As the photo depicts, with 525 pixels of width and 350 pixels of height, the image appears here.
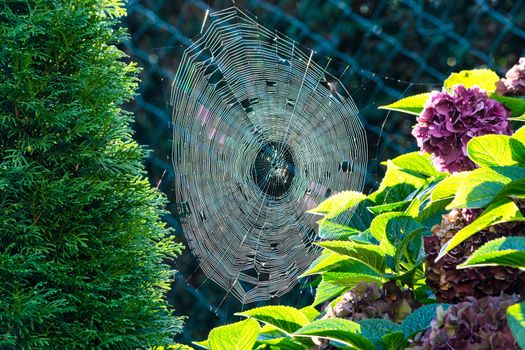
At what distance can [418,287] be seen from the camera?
1560mm

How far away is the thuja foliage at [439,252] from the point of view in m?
1.10

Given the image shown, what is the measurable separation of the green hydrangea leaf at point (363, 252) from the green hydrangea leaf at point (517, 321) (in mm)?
422

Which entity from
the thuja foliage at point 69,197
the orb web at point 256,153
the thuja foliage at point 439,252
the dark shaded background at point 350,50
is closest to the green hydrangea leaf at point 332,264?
the thuja foliage at point 439,252

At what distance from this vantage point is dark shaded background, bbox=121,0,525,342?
3518 mm

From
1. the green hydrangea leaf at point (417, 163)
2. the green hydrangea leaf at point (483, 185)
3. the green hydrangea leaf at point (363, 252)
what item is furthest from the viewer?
the green hydrangea leaf at point (417, 163)

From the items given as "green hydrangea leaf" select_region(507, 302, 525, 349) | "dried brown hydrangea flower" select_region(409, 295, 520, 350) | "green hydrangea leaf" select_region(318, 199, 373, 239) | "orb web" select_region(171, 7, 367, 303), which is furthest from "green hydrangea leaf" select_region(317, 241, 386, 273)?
"orb web" select_region(171, 7, 367, 303)

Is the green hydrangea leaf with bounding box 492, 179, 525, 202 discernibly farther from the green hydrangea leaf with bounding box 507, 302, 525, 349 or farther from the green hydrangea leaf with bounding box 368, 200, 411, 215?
the green hydrangea leaf with bounding box 368, 200, 411, 215

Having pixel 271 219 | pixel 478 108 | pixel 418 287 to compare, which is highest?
pixel 478 108

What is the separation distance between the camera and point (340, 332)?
47.8 inches

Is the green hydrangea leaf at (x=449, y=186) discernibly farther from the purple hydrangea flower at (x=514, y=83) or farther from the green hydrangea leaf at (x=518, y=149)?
the purple hydrangea flower at (x=514, y=83)

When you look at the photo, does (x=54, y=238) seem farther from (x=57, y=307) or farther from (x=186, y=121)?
(x=186, y=121)

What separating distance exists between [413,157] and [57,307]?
2.98 feet

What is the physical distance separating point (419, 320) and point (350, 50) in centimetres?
273

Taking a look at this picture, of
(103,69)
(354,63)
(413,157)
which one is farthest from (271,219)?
(413,157)
